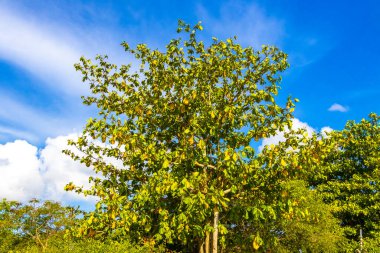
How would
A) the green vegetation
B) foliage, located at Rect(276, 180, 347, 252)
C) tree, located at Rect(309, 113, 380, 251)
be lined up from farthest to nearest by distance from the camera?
1. tree, located at Rect(309, 113, 380, 251)
2. foliage, located at Rect(276, 180, 347, 252)
3. the green vegetation


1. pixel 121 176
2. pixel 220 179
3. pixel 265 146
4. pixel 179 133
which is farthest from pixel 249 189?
pixel 121 176

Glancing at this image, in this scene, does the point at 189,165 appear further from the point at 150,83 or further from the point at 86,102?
the point at 86,102

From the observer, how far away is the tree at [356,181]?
33.7 m

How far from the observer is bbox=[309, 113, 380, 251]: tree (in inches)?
1328

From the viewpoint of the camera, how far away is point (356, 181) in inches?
1412

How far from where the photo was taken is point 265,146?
15266mm

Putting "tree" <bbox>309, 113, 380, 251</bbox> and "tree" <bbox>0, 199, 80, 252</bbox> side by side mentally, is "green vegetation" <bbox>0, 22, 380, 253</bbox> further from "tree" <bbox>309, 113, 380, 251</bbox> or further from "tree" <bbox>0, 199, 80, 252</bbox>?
"tree" <bbox>0, 199, 80, 252</bbox>

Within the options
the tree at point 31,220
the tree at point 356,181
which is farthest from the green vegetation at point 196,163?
the tree at point 31,220

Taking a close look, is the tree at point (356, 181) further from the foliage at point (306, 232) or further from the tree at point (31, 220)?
the tree at point (31, 220)

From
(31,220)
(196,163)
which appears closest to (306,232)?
(196,163)

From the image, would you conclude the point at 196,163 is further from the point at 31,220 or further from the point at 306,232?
the point at 31,220

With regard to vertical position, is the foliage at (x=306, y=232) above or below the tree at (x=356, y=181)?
below

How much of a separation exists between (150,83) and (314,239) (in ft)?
43.7

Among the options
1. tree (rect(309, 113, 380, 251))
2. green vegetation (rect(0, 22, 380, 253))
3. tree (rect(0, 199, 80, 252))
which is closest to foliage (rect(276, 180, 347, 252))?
green vegetation (rect(0, 22, 380, 253))
